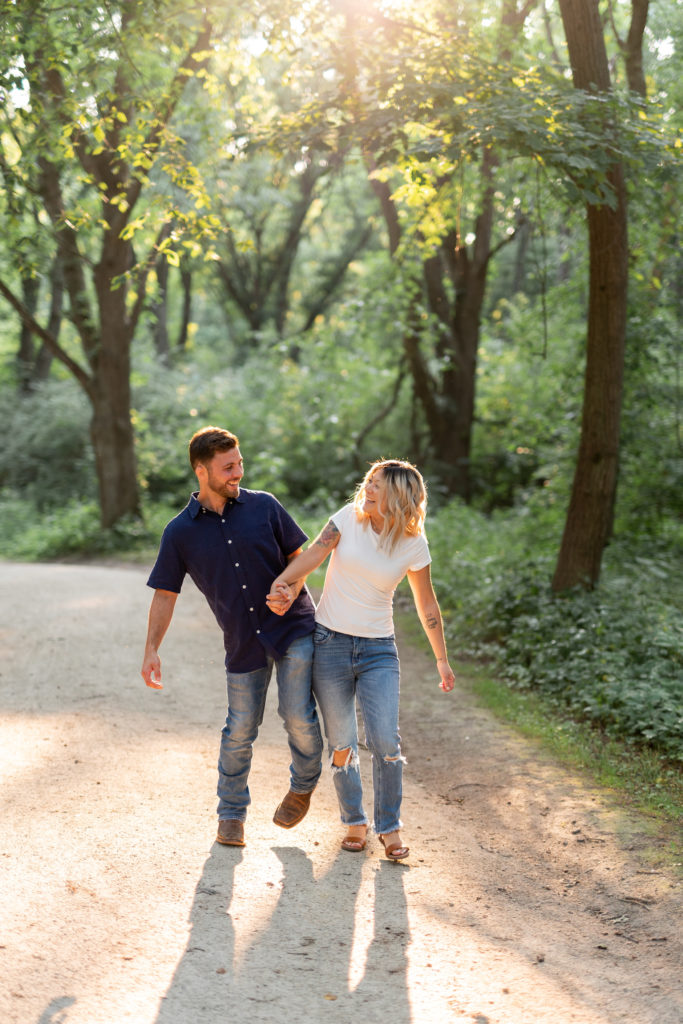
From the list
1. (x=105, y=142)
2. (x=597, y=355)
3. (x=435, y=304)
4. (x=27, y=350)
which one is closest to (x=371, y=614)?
(x=597, y=355)

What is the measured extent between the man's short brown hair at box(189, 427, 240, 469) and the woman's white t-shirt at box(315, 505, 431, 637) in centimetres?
60

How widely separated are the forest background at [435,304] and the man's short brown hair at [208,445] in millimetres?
3385

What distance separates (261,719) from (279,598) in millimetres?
703

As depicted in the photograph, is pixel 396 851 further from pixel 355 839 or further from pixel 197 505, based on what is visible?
pixel 197 505

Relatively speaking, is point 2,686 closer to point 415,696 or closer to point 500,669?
point 415,696

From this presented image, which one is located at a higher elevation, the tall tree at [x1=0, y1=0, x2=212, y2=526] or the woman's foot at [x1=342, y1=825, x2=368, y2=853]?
the tall tree at [x1=0, y1=0, x2=212, y2=526]

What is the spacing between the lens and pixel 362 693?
15.4 ft

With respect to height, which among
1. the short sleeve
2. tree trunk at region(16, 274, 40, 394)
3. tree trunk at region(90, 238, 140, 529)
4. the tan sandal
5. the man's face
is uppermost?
tree trunk at region(16, 274, 40, 394)

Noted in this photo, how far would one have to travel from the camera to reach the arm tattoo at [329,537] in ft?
15.0

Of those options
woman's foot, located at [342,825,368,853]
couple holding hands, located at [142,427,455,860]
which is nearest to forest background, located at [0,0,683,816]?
woman's foot, located at [342,825,368,853]

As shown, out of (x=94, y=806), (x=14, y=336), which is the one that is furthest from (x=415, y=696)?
(x=14, y=336)

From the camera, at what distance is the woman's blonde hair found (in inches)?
177

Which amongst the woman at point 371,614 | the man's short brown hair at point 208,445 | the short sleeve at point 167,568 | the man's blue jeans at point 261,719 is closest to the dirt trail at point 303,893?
the man's blue jeans at point 261,719

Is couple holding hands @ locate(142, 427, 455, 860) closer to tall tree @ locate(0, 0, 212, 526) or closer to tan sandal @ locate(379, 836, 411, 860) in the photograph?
tan sandal @ locate(379, 836, 411, 860)
